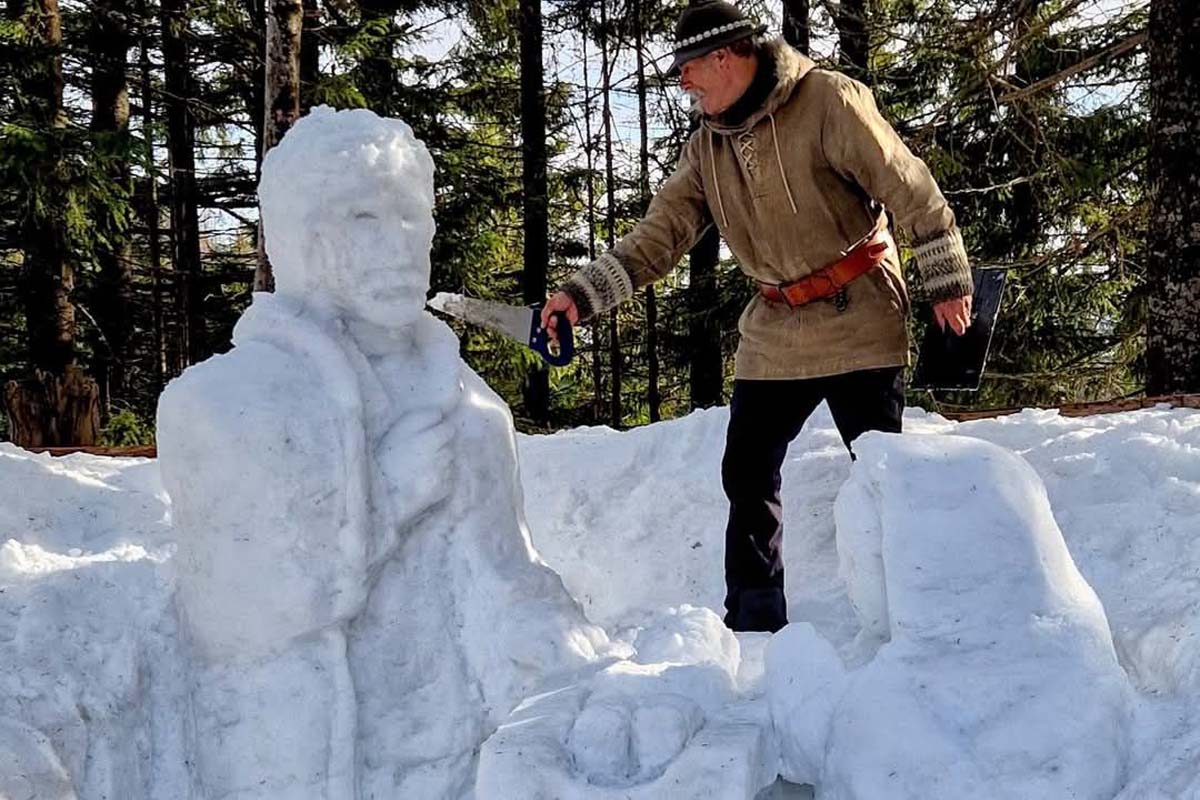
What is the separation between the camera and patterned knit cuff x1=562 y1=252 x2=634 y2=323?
11.4ft

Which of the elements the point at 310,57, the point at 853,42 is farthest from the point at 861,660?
the point at 310,57

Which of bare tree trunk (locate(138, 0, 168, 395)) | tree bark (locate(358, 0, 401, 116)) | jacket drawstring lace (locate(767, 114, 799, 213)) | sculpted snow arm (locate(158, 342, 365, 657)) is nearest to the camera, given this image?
sculpted snow arm (locate(158, 342, 365, 657))

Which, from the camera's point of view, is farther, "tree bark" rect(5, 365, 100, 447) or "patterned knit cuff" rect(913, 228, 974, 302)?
"tree bark" rect(5, 365, 100, 447)

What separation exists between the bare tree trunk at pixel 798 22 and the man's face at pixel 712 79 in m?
6.80

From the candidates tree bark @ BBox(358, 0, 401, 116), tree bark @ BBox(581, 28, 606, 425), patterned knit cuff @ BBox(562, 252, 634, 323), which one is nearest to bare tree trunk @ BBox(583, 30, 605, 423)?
tree bark @ BBox(581, 28, 606, 425)

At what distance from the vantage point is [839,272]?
3.26m

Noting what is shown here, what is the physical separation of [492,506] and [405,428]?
0.94 feet

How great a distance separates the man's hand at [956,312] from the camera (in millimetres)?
3156

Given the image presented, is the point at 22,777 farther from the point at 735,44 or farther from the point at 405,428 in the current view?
the point at 735,44

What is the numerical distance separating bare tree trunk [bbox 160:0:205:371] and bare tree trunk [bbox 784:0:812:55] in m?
5.71

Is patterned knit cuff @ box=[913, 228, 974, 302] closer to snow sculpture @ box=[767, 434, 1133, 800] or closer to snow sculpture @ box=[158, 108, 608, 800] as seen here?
snow sculpture @ box=[767, 434, 1133, 800]

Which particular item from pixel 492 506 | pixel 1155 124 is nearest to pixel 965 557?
pixel 492 506

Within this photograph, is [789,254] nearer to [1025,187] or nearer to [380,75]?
[1025,187]

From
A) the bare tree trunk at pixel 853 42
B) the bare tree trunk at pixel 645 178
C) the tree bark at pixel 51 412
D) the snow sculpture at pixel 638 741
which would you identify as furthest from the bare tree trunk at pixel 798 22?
the snow sculpture at pixel 638 741
